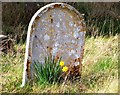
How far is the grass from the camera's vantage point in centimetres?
426

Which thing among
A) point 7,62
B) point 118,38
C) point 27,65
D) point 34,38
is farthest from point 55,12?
point 118,38

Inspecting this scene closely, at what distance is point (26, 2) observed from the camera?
25.6ft

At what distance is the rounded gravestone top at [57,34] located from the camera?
14.1ft

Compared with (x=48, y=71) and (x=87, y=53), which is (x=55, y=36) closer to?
(x=48, y=71)

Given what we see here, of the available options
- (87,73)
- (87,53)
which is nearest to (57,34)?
(87,73)

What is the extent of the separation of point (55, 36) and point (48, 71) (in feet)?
1.54

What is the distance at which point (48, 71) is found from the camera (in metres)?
4.35

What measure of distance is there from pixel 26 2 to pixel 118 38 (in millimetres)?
2399

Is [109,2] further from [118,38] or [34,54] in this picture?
[34,54]

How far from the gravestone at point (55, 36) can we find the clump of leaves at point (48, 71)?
0.22ft

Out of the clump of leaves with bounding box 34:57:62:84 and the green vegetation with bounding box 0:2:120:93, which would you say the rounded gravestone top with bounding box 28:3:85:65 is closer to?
the clump of leaves with bounding box 34:57:62:84

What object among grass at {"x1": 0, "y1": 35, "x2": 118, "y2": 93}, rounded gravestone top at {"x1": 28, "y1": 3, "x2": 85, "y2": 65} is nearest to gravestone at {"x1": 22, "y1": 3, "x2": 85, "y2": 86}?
rounded gravestone top at {"x1": 28, "y1": 3, "x2": 85, "y2": 65}

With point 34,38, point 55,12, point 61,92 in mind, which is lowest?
point 61,92

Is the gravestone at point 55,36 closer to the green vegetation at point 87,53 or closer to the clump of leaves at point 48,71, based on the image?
the clump of leaves at point 48,71
